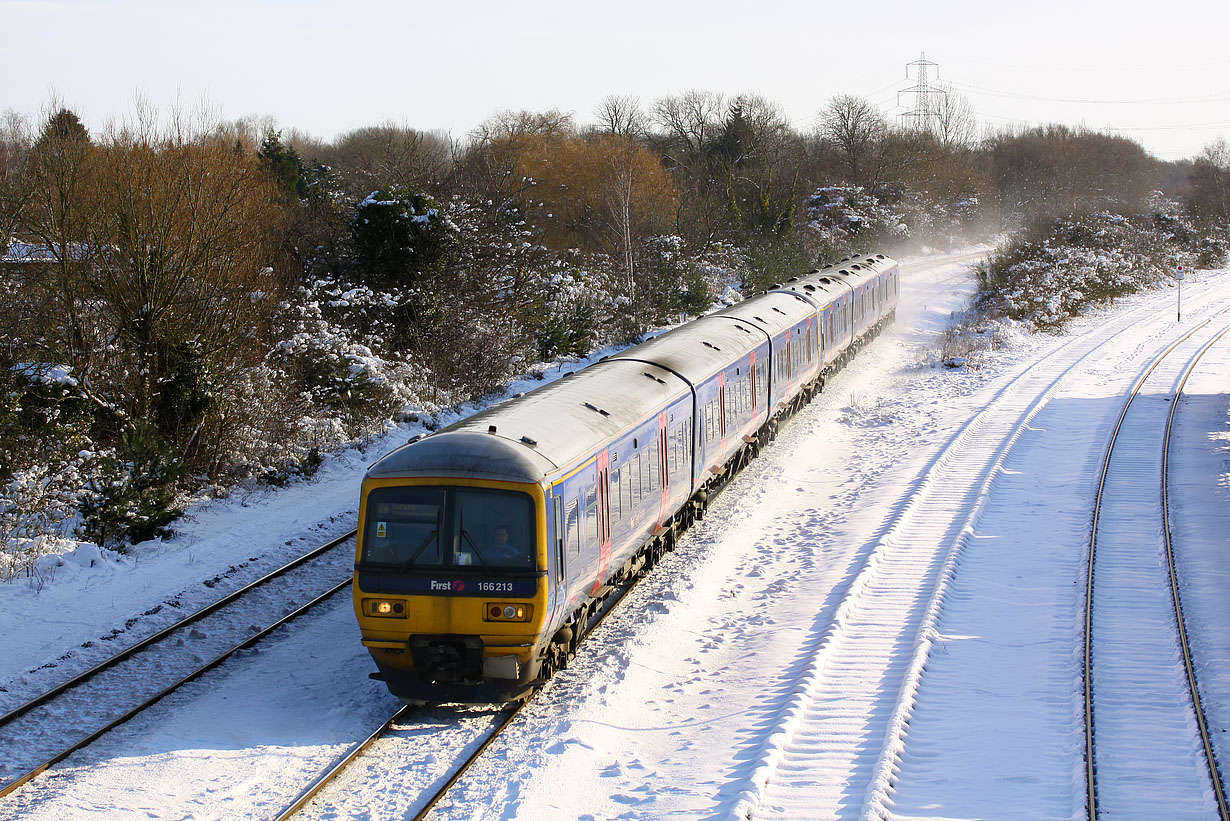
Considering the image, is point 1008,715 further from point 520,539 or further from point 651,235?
point 651,235

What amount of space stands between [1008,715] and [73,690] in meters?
8.88

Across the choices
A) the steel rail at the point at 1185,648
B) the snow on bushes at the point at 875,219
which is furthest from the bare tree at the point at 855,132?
the steel rail at the point at 1185,648

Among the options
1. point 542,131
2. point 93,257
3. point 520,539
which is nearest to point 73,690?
point 520,539

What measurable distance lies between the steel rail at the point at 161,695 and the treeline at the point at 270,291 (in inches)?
151

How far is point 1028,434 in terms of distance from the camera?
20719 millimetres

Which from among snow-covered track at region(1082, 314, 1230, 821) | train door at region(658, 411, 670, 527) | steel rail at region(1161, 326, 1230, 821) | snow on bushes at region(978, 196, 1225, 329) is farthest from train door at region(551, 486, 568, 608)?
snow on bushes at region(978, 196, 1225, 329)

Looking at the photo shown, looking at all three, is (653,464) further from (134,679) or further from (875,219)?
(875,219)

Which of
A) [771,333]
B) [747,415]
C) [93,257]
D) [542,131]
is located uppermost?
[542,131]

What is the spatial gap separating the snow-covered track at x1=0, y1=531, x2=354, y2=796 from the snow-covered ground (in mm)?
190

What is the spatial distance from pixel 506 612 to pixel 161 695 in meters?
3.64

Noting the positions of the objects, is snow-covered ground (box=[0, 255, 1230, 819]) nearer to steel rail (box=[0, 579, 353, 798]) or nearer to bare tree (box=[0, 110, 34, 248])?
steel rail (box=[0, 579, 353, 798])

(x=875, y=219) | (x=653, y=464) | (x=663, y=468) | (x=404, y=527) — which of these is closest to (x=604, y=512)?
(x=653, y=464)

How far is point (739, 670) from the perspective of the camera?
1051 centimetres

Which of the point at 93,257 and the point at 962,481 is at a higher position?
the point at 93,257
